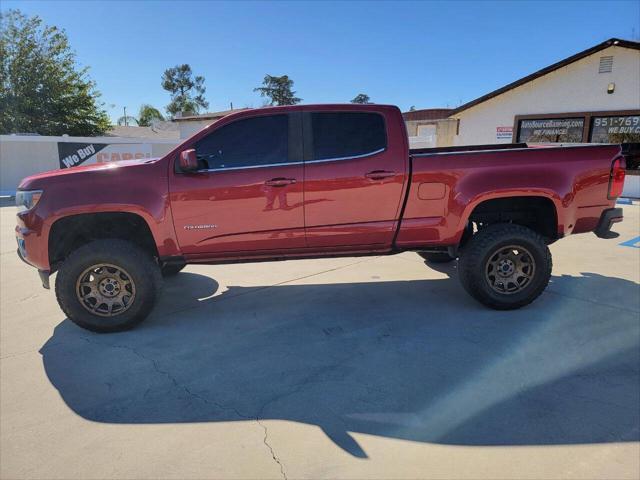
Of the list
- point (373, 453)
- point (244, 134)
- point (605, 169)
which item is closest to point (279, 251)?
point (244, 134)

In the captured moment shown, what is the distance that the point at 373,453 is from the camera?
7.99 feet

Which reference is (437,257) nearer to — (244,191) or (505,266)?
(505,266)

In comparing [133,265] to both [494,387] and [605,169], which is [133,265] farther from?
[605,169]

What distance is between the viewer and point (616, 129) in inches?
576

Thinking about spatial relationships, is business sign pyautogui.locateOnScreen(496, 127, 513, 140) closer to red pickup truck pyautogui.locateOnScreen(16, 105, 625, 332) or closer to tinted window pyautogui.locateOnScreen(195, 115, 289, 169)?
red pickup truck pyautogui.locateOnScreen(16, 105, 625, 332)

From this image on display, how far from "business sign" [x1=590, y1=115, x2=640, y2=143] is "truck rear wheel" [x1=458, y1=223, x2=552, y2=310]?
12.9 meters

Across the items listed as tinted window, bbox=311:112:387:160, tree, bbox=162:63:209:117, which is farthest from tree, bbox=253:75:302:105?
tinted window, bbox=311:112:387:160

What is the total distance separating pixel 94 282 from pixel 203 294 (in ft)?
4.44

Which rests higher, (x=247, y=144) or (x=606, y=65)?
(x=606, y=65)

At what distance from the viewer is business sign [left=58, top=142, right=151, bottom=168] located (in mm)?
19078

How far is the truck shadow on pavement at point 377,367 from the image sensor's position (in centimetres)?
272

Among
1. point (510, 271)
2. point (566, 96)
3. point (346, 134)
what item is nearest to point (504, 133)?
point (566, 96)

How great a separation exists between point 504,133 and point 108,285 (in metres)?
16.9

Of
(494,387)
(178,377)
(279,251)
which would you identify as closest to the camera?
(494,387)
